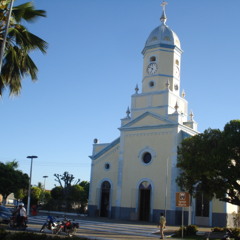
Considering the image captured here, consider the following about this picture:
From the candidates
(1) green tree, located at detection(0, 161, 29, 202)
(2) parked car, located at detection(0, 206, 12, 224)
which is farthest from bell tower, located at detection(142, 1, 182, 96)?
(1) green tree, located at detection(0, 161, 29, 202)

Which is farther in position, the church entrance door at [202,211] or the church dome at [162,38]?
the church dome at [162,38]

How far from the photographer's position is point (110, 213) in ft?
120

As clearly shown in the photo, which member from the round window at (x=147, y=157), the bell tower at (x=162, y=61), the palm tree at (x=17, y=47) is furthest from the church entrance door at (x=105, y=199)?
the palm tree at (x=17, y=47)

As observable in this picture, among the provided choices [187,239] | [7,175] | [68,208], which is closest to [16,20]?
[187,239]

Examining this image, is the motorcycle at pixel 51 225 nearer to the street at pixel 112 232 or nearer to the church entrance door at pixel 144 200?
the street at pixel 112 232

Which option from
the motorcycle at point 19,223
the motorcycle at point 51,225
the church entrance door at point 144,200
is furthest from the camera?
the church entrance door at point 144,200

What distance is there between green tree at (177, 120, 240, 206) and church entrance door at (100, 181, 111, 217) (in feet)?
52.5

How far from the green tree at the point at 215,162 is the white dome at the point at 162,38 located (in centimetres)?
1691

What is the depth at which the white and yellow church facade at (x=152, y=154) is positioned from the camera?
32.8 m

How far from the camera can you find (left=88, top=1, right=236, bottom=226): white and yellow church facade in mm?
32750

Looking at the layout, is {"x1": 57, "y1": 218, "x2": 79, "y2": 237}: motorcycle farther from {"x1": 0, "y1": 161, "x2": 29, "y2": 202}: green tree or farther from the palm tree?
{"x1": 0, "y1": 161, "x2": 29, "y2": 202}: green tree

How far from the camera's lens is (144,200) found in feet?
114

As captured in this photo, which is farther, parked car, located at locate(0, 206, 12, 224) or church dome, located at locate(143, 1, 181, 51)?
church dome, located at locate(143, 1, 181, 51)

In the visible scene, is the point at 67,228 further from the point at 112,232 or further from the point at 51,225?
the point at 112,232
